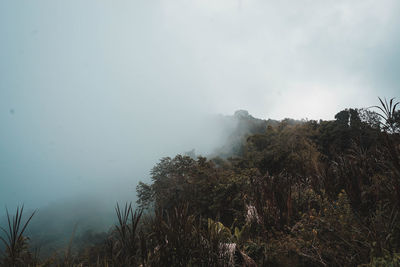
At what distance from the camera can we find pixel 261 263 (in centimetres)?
339

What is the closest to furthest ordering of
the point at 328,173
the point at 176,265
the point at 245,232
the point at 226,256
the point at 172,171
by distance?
the point at 176,265
the point at 226,256
the point at 245,232
the point at 328,173
the point at 172,171

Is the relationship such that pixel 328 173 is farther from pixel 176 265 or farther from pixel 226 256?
pixel 176 265

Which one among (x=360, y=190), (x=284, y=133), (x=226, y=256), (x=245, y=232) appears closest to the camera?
(x=226, y=256)

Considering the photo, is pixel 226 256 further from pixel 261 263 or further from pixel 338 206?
pixel 338 206

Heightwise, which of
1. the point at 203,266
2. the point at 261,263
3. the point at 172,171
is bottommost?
the point at 261,263

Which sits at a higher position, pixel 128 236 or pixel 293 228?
pixel 128 236

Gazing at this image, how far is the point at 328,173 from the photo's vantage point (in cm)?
495

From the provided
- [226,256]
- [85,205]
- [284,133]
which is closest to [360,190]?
[226,256]

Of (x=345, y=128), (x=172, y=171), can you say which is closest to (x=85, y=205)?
(x=172, y=171)

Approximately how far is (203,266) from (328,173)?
406 centimetres

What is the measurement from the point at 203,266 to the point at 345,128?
2661cm

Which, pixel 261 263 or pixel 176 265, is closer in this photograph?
pixel 176 265

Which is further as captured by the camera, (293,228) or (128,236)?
(293,228)

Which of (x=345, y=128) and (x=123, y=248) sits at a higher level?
(x=345, y=128)
